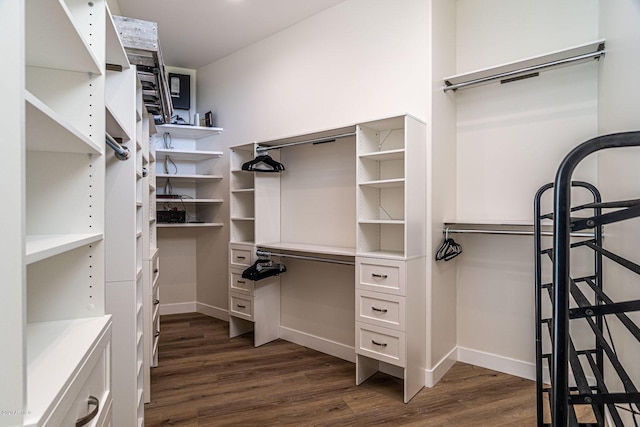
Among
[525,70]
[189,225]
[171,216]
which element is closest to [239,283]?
[189,225]

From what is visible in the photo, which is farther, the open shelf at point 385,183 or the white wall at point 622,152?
the open shelf at point 385,183

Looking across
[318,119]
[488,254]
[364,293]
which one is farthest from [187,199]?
[488,254]

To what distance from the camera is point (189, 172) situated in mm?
4773

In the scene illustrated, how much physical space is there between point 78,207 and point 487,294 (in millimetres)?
2829

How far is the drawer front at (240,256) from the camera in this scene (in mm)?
3574

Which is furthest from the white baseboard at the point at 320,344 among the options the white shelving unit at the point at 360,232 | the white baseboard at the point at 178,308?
the white baseboard at the point at 178,308

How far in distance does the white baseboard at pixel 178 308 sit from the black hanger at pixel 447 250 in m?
3.37

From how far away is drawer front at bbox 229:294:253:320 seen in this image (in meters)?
3.55

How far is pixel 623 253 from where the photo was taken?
1.60 metres

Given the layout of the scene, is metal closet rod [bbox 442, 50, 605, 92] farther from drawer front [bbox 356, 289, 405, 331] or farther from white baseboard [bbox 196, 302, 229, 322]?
white baseboard [bbox 196, 302, 229, 322]

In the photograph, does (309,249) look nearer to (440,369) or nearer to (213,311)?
(440,369)

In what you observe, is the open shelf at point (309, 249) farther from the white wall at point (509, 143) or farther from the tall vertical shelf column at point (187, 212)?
the tall vertical shelf column at point (187, 212)

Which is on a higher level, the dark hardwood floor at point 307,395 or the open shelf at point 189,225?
the open shelf at point 189,225

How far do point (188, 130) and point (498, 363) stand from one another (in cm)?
407
